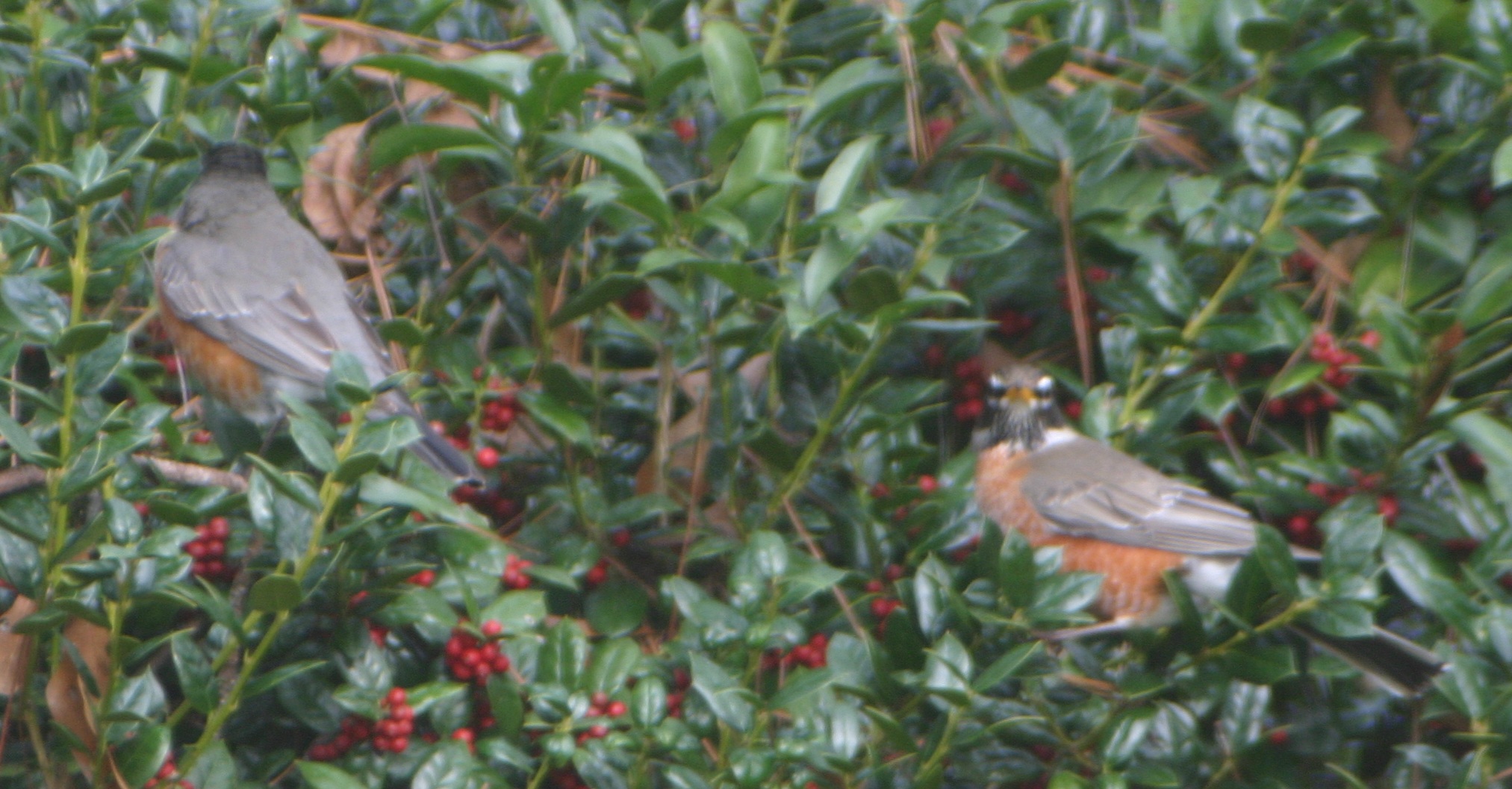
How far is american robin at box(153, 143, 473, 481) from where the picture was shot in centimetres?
371

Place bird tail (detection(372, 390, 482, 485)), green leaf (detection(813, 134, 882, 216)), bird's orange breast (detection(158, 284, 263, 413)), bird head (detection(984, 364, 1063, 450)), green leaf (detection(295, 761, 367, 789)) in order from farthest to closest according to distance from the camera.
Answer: bird's orange breast (detection(158, 284, 263, 413)) → bird head (detection(984, 364, 1063, 450)) → bird tail (detection(372, 390, 482, 485)) → green leaf (detection(813, 134, 882, 216)) → green leaf (detection(295, 761, 367, 789))

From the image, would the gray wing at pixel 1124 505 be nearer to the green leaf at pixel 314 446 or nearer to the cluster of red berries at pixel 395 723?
the cluster of red berries at pixel 395 723

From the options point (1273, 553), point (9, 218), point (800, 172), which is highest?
point (9, 218)

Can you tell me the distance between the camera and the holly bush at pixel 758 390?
240 cm

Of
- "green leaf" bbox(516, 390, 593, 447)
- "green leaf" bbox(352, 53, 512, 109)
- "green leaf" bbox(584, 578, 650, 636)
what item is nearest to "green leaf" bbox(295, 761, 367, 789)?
"green leaf" bbox(584, 578, 650, 636)

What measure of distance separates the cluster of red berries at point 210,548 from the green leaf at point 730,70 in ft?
3.78

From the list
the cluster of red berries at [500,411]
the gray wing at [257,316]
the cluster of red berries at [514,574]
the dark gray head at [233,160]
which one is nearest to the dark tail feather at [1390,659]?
the cluster of red berries at [514,574]

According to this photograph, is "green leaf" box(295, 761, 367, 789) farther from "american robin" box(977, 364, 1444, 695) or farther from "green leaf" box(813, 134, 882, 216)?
"american robin" box(977, 364, 1444, 695)

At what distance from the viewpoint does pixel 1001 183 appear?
3.30 metres

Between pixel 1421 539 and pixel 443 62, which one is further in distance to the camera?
pixel 1421 539

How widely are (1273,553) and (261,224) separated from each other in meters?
2.97

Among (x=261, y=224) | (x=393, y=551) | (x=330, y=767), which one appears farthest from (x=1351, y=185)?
(x=261, y=224)

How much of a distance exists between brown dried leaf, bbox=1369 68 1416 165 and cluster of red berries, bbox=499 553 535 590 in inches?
77.1

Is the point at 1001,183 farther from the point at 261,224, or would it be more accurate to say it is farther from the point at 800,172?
the point at 261,224
